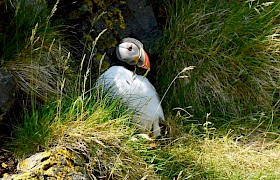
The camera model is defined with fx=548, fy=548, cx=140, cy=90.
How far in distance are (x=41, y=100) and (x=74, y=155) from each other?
58 cm

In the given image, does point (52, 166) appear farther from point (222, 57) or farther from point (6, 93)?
point (222, 57)

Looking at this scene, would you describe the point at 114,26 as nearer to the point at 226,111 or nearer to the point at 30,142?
the point at 226,111

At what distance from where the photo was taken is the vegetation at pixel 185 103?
2.97 meters

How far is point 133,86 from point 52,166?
85 cm

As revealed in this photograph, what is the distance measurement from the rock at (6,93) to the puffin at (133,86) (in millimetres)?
509

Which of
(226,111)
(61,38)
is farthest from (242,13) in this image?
(61,38)

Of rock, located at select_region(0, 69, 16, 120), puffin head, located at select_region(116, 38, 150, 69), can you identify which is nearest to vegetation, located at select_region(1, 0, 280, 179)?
rock, located at select_region(0, 69, 16, 120)

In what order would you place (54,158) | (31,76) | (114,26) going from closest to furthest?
(54,158) < (31,76) < (114,26)

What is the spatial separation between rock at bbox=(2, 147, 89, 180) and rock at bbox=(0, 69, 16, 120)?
1.16ft

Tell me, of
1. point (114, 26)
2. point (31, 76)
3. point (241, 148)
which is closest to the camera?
point (31, 76)

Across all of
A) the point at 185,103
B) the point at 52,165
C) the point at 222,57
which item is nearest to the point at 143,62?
the point at 185,103

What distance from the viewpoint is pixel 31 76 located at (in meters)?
3.23

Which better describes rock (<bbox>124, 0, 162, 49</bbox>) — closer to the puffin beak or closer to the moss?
the puffin beak

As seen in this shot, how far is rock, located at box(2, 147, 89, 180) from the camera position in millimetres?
2678
